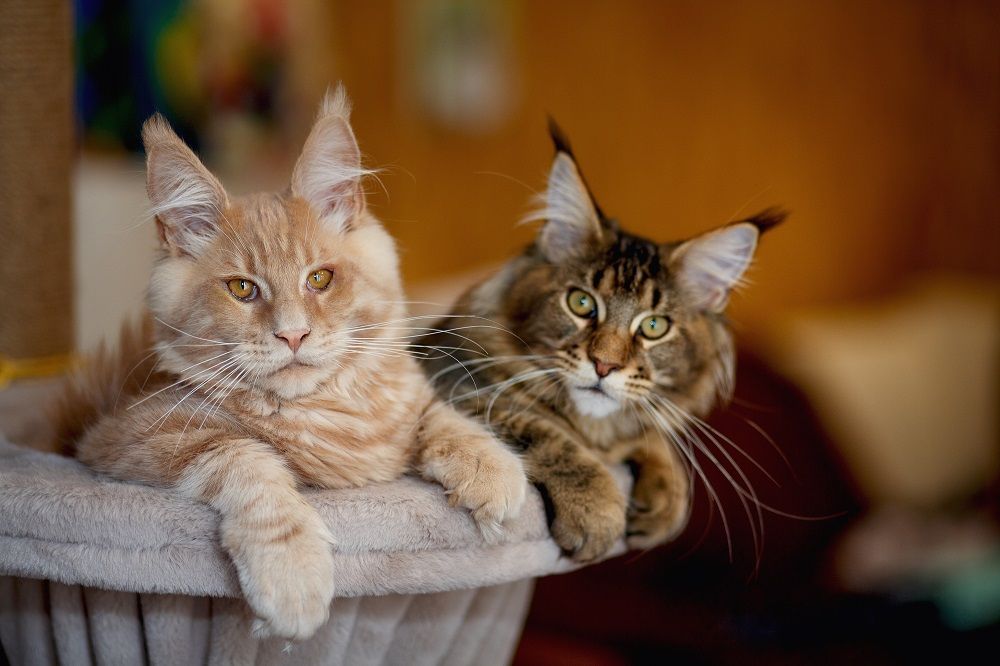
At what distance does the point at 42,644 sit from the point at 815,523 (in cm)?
227

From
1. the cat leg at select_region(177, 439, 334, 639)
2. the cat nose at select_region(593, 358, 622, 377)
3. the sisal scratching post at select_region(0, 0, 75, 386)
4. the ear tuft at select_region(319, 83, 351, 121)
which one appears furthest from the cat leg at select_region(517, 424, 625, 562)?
the sisal scratching post at select_region(0, 0, 75, 386)

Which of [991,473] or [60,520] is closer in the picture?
[60,520]

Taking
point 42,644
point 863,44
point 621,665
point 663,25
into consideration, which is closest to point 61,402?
point 42,644

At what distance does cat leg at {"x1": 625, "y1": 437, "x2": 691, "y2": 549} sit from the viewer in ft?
3.88

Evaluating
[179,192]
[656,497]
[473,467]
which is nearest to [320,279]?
[179,192]

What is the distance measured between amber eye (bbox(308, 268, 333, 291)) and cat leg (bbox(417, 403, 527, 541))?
0.24 meters

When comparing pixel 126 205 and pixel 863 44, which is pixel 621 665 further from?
pixel 863 44

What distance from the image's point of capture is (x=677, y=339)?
1.27m

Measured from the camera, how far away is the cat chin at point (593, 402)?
121 centimetres

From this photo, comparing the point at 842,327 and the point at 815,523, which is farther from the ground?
the point at 842,327

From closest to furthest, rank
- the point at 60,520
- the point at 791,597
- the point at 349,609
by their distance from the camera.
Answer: the point at 60,520
the point at 349,609
the point at 791,597

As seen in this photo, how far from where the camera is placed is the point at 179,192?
1056 millimetres

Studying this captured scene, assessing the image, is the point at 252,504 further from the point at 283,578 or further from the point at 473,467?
the point at 473,467

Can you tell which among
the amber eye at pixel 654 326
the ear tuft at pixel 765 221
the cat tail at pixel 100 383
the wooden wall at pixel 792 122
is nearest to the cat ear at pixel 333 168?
the cat tail at pixel 100 383
